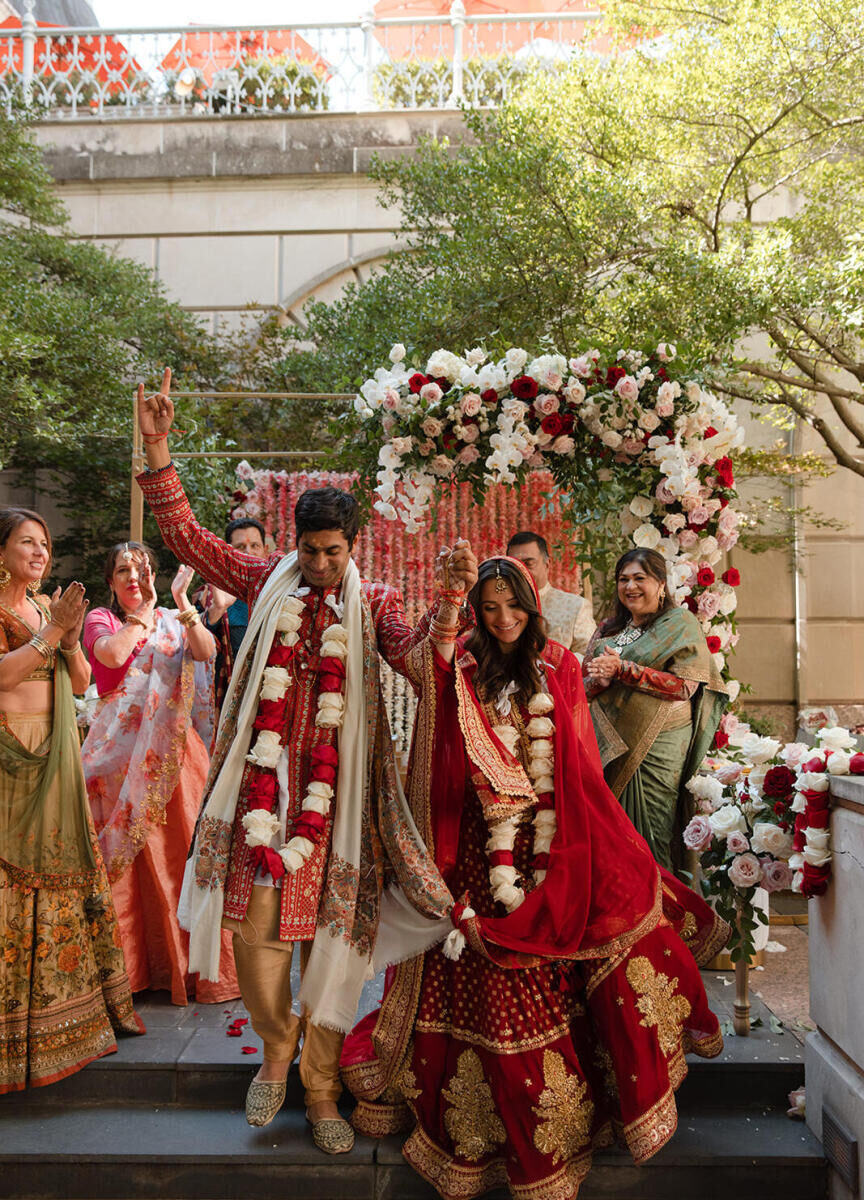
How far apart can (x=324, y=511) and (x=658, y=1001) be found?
1744mm

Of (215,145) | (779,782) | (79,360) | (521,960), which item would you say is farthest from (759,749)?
(215,145)

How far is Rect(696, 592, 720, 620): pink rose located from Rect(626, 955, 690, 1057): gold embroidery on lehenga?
202 cm

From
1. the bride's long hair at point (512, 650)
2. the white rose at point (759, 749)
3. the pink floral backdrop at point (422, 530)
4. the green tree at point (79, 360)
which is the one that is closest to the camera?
the bride's long hair at point (512, 650)

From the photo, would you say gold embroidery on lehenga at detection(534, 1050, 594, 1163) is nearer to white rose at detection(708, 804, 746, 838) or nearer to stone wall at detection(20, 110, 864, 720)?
white rose at detection(708, 804, 746, 838)

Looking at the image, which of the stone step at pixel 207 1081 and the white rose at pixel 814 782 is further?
the stone step at pixel 207 1081

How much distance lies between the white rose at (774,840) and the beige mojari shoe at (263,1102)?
1.69m

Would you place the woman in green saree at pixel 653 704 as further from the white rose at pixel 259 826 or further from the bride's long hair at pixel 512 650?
the white rose at pixel 259 826

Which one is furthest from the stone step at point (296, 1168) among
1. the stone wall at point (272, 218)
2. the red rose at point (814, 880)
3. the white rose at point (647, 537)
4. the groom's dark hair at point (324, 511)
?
the stone wall at point (272, 218)

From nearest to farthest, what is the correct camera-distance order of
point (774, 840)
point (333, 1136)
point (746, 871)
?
point (333, 1136)
point (774, 840)
point (746, 871)

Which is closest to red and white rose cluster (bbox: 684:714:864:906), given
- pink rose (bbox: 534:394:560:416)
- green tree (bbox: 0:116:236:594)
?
pink rose (bbox: 534:394:560:416)

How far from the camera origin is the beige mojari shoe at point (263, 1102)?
3.06 m

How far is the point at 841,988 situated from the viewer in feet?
10.1

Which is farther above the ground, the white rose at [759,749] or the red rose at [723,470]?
the red rose at [723,470]

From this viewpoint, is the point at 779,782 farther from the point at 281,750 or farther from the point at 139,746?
the point at 139,746
